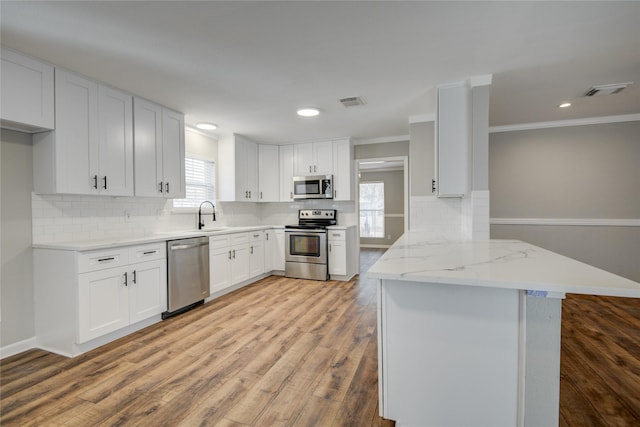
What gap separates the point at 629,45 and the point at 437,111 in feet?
4.57

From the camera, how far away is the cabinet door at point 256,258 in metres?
4.66

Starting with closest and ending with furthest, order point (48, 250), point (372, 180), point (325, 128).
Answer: point (48, 250) < point (325, 128) < point (372, 180)

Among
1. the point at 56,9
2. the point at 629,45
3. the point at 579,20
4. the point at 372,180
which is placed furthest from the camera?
the point at 372,180

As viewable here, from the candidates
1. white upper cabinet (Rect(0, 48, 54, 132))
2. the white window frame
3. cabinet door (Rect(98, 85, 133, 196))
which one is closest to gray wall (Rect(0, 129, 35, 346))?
white upper cabinet (Rect(0, 48, 54, 132))

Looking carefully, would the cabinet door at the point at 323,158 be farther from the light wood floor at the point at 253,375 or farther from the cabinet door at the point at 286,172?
the light wood floor at the point at 253,375

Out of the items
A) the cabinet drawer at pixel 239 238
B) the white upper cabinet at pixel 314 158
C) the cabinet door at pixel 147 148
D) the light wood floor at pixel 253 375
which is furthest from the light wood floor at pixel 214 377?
the white upper cabinet at pixel 314 158

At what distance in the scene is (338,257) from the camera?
4855 mm

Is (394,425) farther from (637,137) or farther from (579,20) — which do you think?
(637,137)

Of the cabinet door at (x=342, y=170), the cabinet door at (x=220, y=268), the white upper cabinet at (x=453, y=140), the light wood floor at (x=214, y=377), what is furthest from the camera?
the cabinet door at (x=342, y=170)

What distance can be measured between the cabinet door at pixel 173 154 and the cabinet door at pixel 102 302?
1.19 metres

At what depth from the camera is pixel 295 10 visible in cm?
179

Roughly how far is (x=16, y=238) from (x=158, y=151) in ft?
4.88

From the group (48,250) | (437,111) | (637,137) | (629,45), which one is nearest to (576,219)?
(637,137)

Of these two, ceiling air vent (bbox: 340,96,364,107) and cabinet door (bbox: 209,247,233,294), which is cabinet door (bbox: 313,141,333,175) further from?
cabinet door (bbox: 209,247,233,294)
